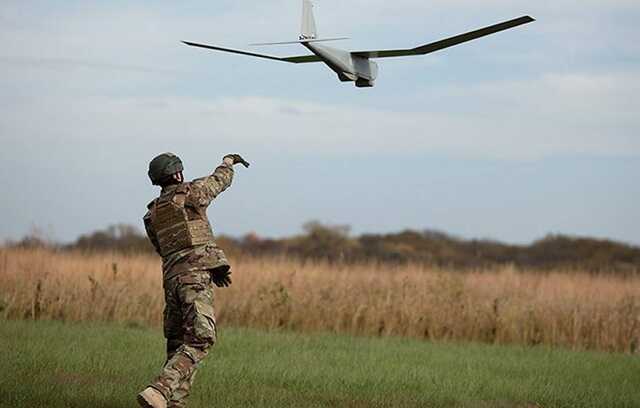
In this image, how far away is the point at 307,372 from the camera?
41.8ft

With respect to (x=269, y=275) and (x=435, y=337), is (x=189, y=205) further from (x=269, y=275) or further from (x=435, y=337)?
(x=269, y=275)

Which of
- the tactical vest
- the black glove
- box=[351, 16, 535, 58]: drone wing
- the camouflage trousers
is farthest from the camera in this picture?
the black glove

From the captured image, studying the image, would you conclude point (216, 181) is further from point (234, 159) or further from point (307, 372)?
point (307, 372)

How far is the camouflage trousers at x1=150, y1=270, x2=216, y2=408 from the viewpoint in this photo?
28.9 ft

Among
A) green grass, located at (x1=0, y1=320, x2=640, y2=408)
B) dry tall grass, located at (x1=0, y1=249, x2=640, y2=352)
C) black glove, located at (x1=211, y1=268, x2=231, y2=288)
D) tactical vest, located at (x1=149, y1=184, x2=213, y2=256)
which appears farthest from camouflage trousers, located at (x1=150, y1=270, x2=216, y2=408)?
dry tall grass, located at (x1=0, y1=249, x2=640, y2=352)

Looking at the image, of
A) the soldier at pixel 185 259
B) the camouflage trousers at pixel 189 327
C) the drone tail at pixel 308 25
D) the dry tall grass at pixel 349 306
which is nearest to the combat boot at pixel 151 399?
the camouflage trousers at pixel 189 327

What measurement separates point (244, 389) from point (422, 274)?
11218 millimetres

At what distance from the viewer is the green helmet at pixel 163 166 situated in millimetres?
9078

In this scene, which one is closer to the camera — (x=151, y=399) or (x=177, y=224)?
(x=151, y=399)

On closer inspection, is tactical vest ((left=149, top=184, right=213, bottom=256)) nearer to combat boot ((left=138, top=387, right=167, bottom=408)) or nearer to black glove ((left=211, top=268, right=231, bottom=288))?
black glove ((left=211, top=268, right=231, bottom=288))

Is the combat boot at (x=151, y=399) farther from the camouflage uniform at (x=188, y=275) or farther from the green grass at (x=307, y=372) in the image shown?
the green grass at (x=307, y=372)

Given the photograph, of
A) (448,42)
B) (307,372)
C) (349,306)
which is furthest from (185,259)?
(349,306)

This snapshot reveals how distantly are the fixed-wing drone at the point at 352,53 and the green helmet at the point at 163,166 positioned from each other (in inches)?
35.5

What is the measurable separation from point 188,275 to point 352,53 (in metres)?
2.11
